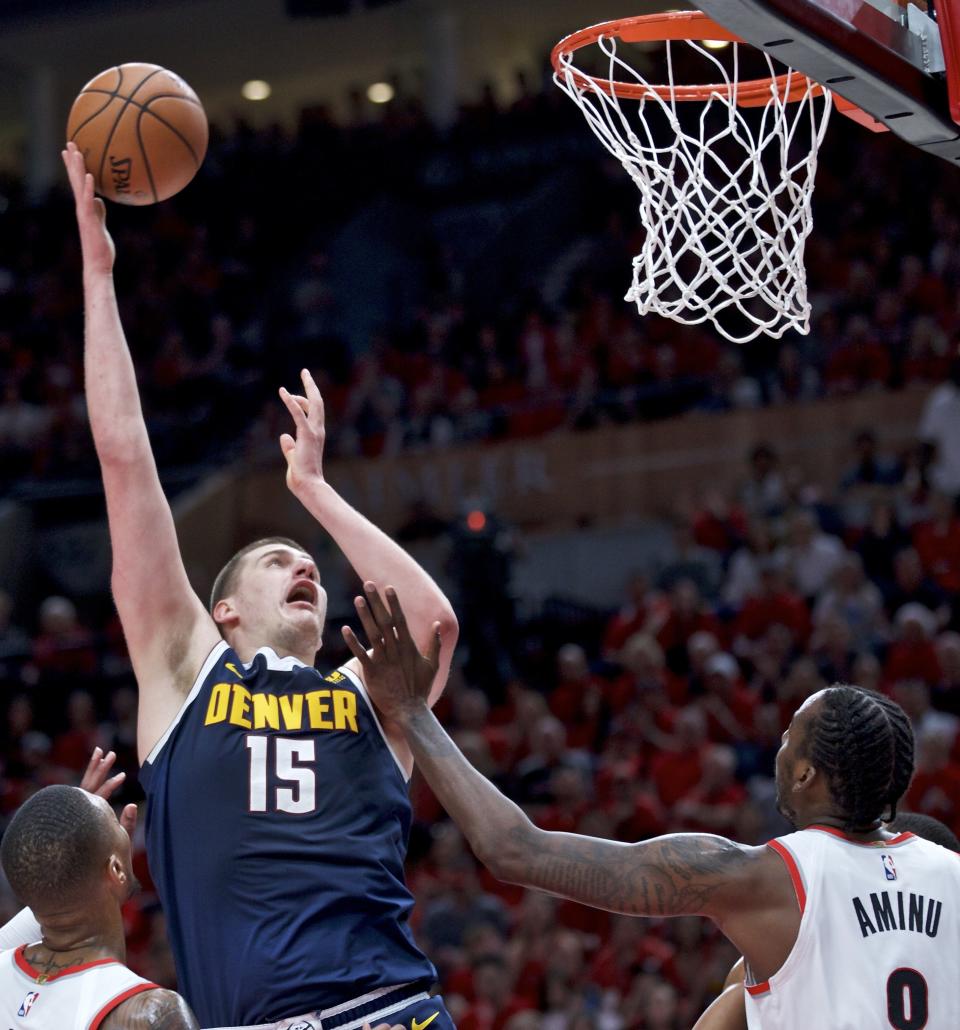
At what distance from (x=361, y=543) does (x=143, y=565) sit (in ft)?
1.54

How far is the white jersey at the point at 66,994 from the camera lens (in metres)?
2.90

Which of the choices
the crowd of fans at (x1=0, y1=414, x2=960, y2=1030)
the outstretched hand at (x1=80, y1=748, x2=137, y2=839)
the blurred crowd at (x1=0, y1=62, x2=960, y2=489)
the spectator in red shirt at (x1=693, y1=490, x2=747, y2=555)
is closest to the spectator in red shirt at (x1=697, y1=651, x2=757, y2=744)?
the crowd of fans at (x1=0, y1=414, x2=960, y2=1030)

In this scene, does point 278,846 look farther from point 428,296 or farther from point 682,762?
point 428,296

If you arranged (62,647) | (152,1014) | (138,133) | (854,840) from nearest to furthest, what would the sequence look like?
(152,1014)
(854,840)
(138,133)
(62,647)

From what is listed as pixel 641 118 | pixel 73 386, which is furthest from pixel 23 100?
pixel 641 118

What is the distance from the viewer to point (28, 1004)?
2.98 meters

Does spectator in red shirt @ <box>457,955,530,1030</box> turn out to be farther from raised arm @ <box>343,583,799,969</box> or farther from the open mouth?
raised arm @ <box>343,583,799,969</box>

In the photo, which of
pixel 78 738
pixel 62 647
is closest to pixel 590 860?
pixel 78 738

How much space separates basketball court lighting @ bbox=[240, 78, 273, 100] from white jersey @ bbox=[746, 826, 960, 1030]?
19.4 metres

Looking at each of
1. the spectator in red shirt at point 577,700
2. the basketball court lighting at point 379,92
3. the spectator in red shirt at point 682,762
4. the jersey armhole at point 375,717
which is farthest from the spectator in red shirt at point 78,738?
the basketball court lighting at point 379,92

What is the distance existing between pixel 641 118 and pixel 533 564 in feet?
26.9

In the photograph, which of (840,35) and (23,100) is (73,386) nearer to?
(23,100)

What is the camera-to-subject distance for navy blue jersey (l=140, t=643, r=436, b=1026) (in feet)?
10.6

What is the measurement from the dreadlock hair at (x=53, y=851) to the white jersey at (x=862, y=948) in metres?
1.22
